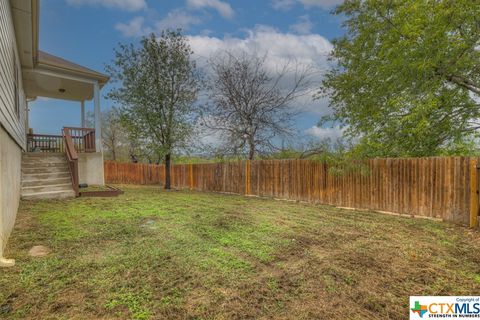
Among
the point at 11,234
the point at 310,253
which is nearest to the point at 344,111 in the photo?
the point at 310,253

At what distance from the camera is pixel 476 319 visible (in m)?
2.31

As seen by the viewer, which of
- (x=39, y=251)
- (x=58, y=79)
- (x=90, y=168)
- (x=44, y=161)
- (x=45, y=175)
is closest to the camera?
(x=39, y=251)

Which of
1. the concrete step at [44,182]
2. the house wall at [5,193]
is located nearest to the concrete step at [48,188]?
the concrete step at [44,182]

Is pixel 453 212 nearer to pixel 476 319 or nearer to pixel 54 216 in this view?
pixel 476 319

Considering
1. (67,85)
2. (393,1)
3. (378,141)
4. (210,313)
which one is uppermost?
(393,1)

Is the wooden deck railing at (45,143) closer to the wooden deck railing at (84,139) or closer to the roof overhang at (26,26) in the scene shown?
the wooden deck railing at (84,139)

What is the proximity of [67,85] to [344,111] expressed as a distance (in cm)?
1145

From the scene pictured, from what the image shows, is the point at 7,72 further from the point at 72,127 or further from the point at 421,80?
the point at 421,80

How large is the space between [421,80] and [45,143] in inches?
567

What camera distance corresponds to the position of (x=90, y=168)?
1001cm

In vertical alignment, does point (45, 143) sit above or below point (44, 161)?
above

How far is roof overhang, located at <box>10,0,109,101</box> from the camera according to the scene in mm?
6133

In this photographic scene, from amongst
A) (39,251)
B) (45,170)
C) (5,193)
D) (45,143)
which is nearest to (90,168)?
(45,170)

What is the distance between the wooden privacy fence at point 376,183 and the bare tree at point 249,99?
1.73 m
